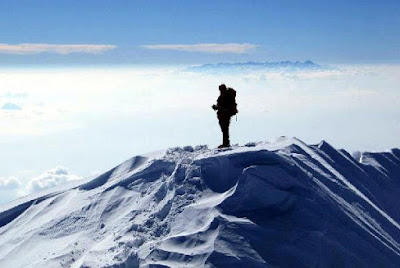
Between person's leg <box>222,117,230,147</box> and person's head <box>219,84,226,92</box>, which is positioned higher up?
person's head <box>219,84,226,92</box>

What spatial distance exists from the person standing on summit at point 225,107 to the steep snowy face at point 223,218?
5.66ft

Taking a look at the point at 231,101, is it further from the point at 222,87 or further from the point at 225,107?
the point at 222,87

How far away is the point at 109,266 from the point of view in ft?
74.8

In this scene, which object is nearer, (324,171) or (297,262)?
(297,262)

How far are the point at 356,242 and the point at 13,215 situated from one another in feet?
72.0

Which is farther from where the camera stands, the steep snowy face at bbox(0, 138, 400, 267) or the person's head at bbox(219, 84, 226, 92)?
the person's head at bbox(219, 84, 226, 92)

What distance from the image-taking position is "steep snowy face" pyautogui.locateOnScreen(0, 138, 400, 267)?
75.2 feet

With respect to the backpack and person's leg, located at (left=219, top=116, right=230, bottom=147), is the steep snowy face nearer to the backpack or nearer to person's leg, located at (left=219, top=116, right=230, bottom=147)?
person's leg, located at (left=219, top=116, right=230, bottom=147)

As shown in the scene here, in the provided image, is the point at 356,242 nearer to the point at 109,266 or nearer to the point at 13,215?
the point at 109,266

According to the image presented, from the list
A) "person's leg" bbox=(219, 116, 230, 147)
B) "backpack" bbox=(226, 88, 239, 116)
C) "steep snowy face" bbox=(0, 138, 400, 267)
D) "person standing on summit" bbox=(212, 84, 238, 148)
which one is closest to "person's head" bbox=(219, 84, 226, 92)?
"person standing on summit" bbox=(212, 84, 238, 148)

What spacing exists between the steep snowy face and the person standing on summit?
1.73 meters

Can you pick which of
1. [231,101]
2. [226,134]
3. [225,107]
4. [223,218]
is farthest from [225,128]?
[223,218]

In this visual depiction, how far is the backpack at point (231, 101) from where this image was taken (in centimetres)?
2977

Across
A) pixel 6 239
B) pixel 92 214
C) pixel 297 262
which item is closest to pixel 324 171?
pixel 297 262
